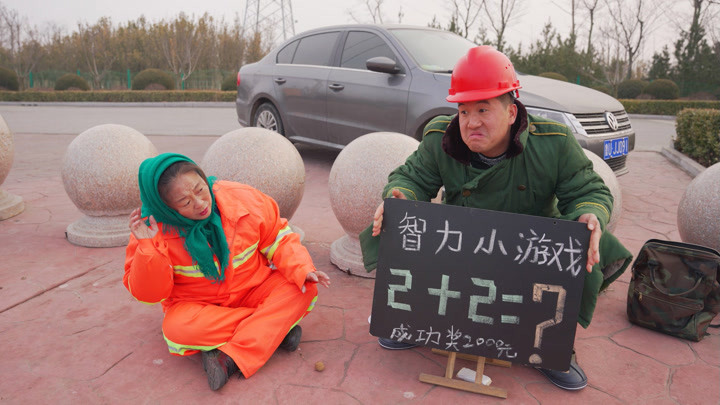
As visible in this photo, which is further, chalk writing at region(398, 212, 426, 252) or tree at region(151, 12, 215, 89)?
tree at region(151, 12, 215, 89)

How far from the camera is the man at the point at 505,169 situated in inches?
91.2

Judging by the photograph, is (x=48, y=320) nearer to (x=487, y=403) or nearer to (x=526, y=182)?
(x=487, y=403)

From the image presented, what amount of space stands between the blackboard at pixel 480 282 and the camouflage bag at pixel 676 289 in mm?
1012

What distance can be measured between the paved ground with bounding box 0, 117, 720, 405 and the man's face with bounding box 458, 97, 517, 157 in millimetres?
1230

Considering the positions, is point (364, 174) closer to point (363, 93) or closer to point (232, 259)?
point (232, 259)

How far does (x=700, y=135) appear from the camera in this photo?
8039 mm

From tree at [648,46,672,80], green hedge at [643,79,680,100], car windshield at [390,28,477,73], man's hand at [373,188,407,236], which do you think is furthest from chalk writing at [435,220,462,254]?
tree at [648,46,672,80]

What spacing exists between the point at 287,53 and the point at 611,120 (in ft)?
15.4

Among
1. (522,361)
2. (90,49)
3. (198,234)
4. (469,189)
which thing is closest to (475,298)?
(522,361)

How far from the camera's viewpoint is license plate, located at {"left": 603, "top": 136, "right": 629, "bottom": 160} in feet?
18.1

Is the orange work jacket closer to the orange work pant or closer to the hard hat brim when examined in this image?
the orange work pant

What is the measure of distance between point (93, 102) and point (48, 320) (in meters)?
24.2

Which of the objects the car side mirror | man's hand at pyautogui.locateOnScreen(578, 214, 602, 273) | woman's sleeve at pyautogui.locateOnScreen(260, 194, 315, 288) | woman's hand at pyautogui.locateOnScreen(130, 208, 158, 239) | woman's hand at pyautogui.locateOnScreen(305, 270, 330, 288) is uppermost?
the car side mirror

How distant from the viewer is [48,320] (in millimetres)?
3162
